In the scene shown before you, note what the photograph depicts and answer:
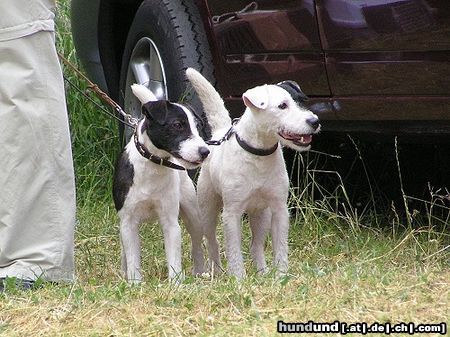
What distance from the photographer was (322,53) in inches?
214

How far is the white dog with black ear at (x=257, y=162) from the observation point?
17.1ft

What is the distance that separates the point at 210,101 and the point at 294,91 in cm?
51

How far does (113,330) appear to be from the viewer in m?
4.26

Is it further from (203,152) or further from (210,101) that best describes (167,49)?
(203,152)

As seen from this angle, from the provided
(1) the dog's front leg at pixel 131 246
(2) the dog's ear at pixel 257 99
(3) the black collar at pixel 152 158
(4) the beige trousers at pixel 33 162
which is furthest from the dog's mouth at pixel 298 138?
(4) the beige trousers at pixel 33 162

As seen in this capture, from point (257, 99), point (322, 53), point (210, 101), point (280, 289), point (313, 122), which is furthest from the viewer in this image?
point (210, 101)

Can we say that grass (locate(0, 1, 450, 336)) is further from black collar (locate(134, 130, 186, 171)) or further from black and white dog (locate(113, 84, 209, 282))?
black collar (locate(134, 130, 186, 171))

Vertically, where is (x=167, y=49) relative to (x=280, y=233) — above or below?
above

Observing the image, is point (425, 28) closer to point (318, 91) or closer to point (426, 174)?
point (318, 91)

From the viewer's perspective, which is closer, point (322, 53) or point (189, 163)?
point (189, 163)

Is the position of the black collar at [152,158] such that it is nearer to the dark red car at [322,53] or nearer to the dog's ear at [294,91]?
the dog's ear at [294,91]

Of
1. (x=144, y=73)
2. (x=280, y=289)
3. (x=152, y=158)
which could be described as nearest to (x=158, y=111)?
(x=152, y=158)

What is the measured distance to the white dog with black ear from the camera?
205 inches

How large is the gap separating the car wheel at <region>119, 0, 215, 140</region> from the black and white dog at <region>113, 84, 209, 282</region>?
571mm
